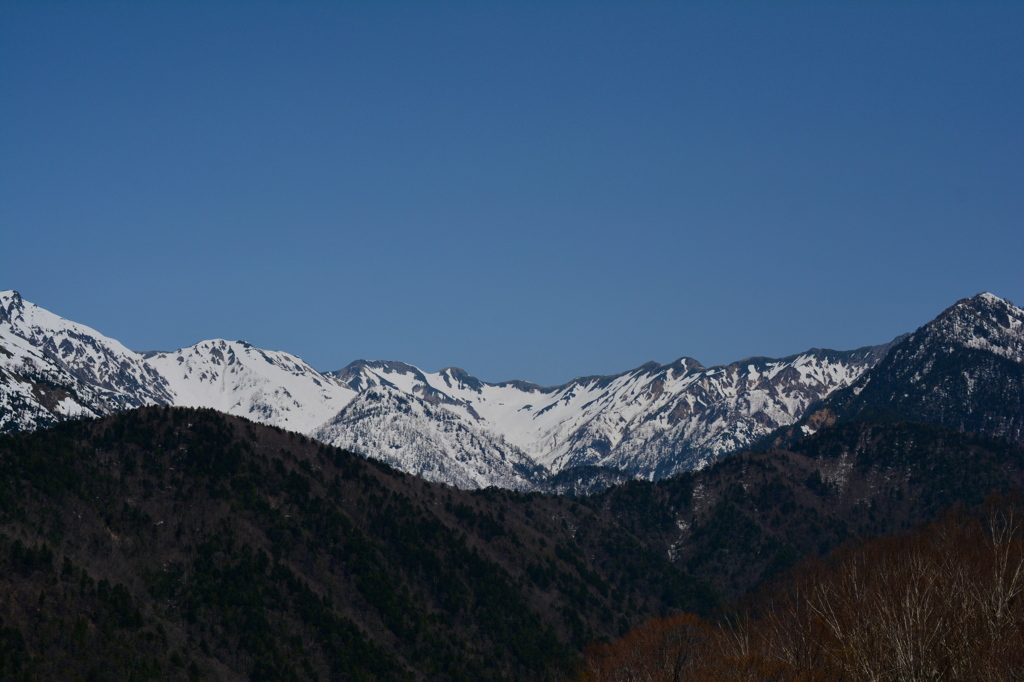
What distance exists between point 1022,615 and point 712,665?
41.3m

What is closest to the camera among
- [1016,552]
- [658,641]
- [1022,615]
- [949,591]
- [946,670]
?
[946,670]

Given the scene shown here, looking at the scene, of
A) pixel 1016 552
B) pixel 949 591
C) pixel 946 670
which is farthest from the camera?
pixel 1016 552

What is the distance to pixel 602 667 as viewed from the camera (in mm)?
169375

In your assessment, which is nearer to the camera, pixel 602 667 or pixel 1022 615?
pixel 1022 615

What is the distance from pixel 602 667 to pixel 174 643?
89907mm

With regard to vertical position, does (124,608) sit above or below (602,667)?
above

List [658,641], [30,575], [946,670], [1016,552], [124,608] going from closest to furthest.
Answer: [946,670], [1016,552], [658,641], [30,575], [124,608]

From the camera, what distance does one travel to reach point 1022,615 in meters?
102

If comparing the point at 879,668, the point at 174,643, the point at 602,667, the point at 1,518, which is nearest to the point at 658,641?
the point at 602,667

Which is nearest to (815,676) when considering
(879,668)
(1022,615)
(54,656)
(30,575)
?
(879,668)

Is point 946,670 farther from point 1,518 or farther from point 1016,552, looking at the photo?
point 1,518

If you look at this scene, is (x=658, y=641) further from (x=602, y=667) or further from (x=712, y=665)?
(x=712, y=665)

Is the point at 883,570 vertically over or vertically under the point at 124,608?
under

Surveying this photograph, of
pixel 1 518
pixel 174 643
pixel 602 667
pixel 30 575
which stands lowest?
pixel 602 667
